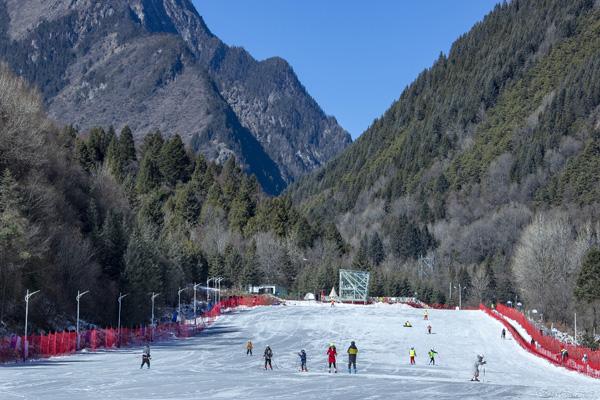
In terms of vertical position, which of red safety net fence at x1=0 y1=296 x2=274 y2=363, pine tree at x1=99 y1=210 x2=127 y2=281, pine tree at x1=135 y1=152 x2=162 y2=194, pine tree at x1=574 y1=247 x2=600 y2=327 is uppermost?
pine tree at x1=135 y1=152 x2=162 y2=194

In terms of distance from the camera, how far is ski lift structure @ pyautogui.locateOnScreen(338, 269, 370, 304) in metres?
137

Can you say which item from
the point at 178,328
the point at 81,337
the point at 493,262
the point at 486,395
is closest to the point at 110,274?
the point at 178,328

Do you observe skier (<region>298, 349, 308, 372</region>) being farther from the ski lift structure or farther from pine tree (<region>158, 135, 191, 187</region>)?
pine tree (<region>158, 135, 191, 187</region>)

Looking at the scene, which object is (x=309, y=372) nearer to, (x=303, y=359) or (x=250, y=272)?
(x=303, y=359)

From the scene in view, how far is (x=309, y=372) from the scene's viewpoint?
4519cm

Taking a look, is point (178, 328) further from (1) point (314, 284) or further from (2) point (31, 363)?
(1) point (314, 284)

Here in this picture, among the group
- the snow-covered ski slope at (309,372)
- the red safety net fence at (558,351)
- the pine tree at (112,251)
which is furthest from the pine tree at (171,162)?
the red safety net fence at (558,351)

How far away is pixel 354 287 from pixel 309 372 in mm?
93656

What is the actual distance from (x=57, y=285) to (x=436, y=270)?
134659 mm

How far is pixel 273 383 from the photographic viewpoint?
37.7m

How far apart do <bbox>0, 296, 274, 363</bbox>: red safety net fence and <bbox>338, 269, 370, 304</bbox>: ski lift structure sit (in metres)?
49.7

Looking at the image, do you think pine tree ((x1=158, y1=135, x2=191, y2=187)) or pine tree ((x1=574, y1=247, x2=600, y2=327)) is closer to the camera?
pine tree ((x1=574, y1=247, x2=600, y2=327))

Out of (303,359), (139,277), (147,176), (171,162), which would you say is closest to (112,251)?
(139,277)

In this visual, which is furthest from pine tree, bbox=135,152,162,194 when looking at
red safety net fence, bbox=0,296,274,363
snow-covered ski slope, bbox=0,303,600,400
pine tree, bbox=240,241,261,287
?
snow-covered ski slope, bbox=0,303,600,400
